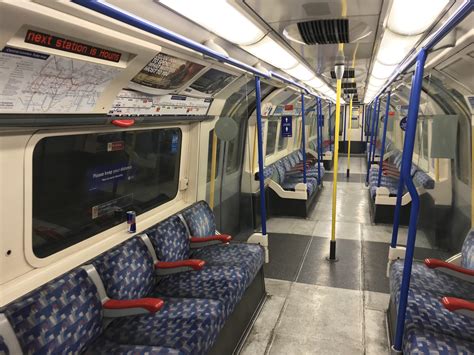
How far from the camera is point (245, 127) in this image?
5.26 m

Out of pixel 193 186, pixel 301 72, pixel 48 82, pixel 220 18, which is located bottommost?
pixel 193 186

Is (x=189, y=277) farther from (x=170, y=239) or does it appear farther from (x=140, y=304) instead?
(x=140, y=304)

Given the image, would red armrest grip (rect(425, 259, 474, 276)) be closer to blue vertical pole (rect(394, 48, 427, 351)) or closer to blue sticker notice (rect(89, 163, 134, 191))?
blue vertical pole (rect(394, 48, 427, 351))

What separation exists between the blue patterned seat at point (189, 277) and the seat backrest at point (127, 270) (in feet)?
0.54

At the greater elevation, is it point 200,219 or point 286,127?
point 286,127

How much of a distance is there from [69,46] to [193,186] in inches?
105

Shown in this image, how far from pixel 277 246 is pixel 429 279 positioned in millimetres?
2661

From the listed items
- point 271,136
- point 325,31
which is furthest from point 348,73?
point 325,31

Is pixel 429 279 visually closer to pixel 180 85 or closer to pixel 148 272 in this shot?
pixel 148 272

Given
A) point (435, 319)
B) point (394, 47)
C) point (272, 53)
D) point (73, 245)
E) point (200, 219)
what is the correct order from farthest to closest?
point (200, 219)
point (272, 53)
point (394, 47)
point (73, 245)
point (435, 319)

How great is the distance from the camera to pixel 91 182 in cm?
282

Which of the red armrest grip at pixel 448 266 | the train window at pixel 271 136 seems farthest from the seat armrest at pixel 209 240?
the train window at pixel 271 136

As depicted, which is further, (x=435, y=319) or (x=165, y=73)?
(x=165, y=73)

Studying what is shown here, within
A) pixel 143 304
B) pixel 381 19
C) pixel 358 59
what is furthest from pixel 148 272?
pixel 358 59
